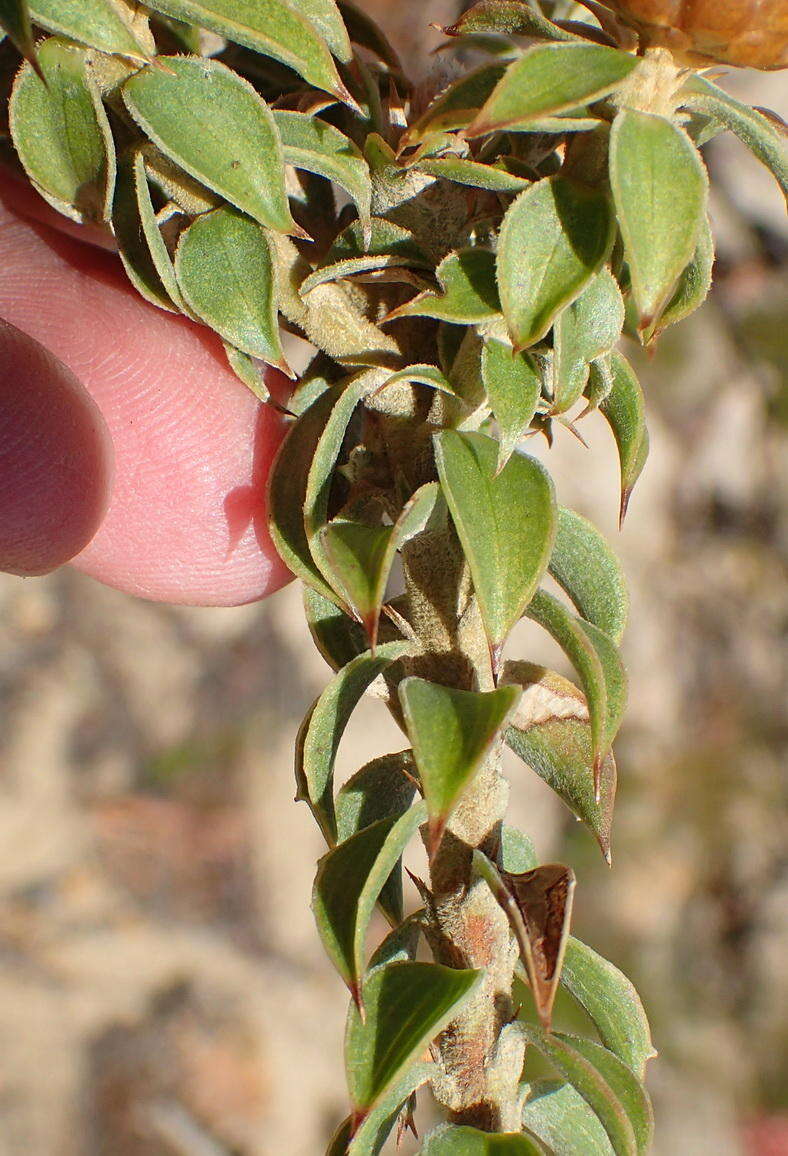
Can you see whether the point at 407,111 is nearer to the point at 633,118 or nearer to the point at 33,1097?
the point at 633,118

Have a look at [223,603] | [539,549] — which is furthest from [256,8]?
[223,603]

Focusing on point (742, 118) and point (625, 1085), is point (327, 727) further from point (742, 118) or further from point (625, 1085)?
point (742, 118)

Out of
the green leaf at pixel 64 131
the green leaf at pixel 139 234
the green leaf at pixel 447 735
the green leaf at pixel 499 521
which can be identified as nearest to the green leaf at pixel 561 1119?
the green leaf at pixel 447 735

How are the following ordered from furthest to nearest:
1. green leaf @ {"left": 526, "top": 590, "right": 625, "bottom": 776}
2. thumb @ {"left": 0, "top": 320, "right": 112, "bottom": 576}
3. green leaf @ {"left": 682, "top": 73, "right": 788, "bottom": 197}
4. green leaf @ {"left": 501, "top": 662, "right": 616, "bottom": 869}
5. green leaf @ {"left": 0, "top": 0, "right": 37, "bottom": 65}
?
thumb @ {"left": 0, "top": 320, "right": 112, "bottom": 576} < green leaf @ {"left": 501, "top": 662, "right": 616, "bottom": 869} < green leaf @ {"left": 526, "top": 590, "right": 625, "bottom": 776} < green leaf @ {"left": 682, "top": 73, "right": 788, "bottom": 197} < green leaf @ {"left": 0, "top": 0, "right": 37, "bottom": 65}

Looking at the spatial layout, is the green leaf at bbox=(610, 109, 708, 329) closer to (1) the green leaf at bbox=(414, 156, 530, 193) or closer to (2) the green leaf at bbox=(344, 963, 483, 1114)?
(1) the green leaf at bbox=(414, 156, 530, 193)

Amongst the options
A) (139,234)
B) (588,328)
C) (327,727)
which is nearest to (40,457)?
(139,234)

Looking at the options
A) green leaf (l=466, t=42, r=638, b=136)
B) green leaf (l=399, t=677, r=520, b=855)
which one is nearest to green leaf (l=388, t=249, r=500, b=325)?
green leaf (l=466, t=42, r=638, b=136)
